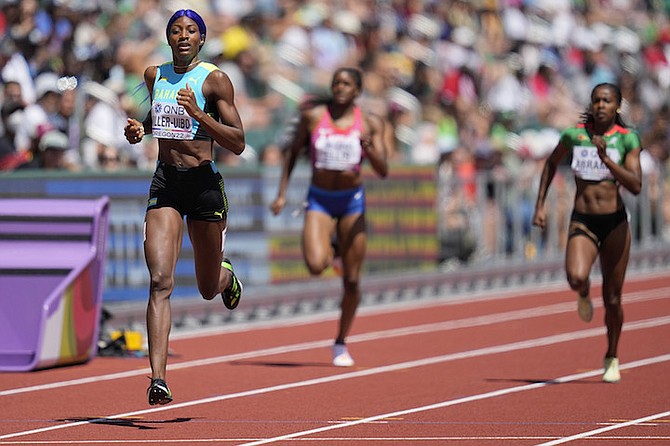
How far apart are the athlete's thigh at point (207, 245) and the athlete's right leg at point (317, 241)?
9.88 feet

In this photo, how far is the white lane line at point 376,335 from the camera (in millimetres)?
11852

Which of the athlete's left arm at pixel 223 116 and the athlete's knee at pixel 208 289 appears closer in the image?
the athlete's left arm at pixel 223 116

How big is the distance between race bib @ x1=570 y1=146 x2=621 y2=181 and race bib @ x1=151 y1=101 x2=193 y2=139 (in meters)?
3.47

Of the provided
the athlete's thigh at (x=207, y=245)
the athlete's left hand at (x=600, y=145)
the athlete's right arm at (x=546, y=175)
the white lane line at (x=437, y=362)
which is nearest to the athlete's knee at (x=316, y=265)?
the white lane line at (x=437, y=362)

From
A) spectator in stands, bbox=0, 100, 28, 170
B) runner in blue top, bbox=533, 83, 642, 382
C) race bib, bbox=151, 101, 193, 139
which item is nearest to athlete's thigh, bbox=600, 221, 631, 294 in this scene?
runner in blue top, bbox=533, 83, 642, 382

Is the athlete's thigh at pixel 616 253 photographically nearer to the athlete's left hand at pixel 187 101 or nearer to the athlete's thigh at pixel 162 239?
the athlete's thigh at pixel 162 239

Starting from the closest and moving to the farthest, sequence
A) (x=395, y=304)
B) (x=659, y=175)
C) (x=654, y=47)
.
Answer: (x=395, y=304), (x=659, y=175), (x=654, y=47)

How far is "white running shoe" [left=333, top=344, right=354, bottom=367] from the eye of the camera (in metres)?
12.9

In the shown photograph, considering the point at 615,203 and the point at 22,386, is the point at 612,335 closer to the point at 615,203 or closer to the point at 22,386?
the point at 615,203

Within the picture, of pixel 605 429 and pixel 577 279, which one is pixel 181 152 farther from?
pixel 577 279

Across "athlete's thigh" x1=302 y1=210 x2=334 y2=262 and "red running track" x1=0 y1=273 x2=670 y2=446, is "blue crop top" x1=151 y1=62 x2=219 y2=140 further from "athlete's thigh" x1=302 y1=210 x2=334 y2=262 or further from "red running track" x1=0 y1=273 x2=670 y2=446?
"athlete's thigh" x1=302 y1=210 x2=334 y2=262

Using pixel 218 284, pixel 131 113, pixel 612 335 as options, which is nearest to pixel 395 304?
pixel 131 113

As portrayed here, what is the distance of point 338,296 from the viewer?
60.4 feet

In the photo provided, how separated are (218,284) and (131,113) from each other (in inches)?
327
